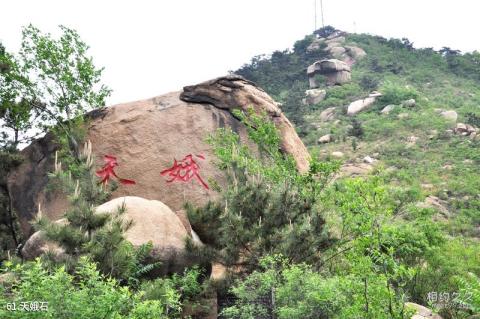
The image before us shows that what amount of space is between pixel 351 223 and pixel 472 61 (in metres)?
39.0

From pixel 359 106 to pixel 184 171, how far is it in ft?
77.8

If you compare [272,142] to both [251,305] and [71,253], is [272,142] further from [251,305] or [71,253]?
[71,253]

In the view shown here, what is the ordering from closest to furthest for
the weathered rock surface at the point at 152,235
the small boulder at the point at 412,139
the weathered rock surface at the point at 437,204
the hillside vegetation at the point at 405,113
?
the weathered rock surface at the point at 152,235 < the weathered rock surface at the point at 437,204 < the hillside vegetation at the point at 405,113 < the small boulder at the point at 412,139

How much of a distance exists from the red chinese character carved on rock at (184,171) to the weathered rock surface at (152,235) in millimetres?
2141

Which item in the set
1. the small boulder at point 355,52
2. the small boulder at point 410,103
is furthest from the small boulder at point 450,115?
the small boulder at point 355,52

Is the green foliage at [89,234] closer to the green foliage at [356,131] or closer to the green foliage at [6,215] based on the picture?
the green foliage at [6,215]

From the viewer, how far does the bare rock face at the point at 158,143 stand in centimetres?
1031

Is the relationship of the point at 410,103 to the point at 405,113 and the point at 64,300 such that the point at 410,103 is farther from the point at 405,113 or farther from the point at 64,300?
the point at 64,300

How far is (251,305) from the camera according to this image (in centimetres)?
572

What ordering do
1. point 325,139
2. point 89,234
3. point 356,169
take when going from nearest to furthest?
point 89,234
point 356,169
point 325,139

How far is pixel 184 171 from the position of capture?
10.4m

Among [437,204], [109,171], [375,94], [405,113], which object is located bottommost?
[437,204]

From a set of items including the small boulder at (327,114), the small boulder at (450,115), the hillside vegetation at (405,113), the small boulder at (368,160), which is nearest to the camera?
the hillside vegetation at (405,113)

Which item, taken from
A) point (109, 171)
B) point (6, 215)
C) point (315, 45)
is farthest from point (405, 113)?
point (6, 215)
